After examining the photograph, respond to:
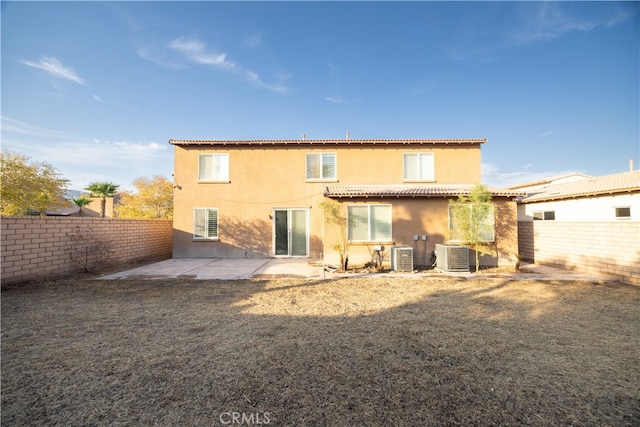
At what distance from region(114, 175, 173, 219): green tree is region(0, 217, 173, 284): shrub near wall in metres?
10.6

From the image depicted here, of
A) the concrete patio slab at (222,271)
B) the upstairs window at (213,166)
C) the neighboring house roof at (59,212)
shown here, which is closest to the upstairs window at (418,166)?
the concrete patio slab at (222,271)

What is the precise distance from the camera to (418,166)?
44.4 ft

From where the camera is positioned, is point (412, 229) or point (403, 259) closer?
point (403, 259)

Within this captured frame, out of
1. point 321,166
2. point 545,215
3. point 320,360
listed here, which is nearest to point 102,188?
point 321,166

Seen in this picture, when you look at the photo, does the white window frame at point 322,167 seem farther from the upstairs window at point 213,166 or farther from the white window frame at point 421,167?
the upstairs window at point 213,166

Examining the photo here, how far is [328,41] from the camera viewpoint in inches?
533

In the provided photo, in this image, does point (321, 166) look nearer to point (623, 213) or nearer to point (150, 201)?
point (623, 213)

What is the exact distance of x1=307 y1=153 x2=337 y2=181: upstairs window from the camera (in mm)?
13633

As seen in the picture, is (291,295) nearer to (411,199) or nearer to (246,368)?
(246,368)

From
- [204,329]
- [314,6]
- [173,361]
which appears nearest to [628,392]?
[173,361]

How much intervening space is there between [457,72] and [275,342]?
18.0 m

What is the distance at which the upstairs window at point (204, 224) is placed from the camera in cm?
1346

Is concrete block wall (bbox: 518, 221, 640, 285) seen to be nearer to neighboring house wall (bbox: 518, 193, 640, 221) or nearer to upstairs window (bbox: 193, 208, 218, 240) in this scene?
neighboring house wall (bbox: 518, 193, 640, 221)

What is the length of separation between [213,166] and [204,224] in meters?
3.29
